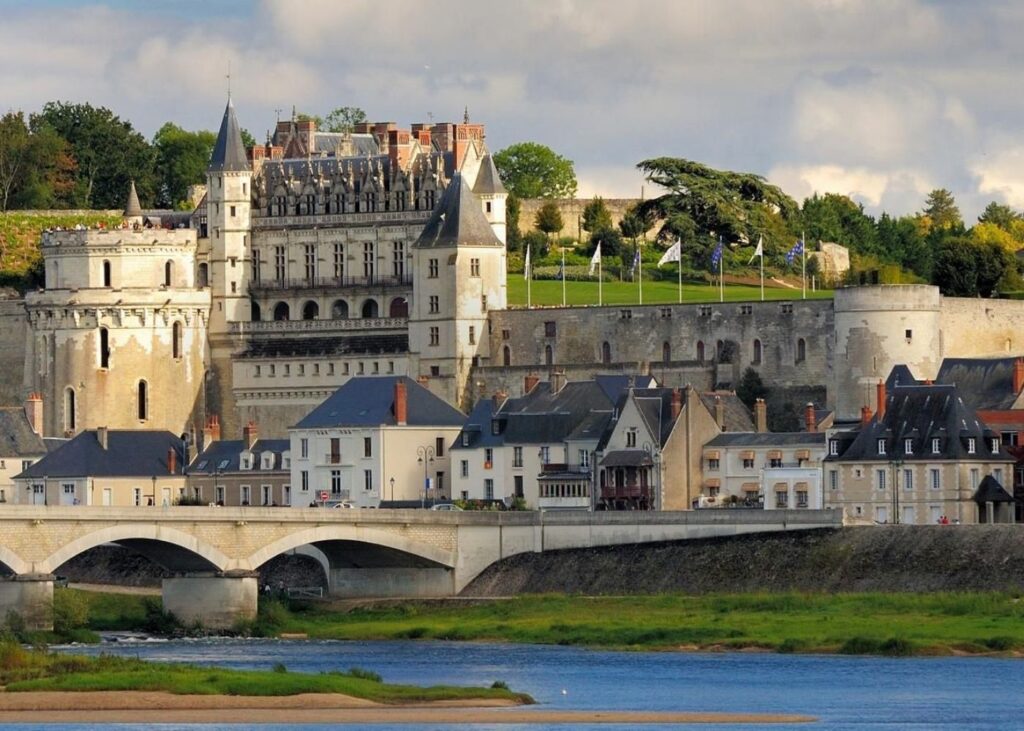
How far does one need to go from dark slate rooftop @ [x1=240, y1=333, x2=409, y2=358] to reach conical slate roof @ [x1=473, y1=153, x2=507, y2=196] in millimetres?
5544

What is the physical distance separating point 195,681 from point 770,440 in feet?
101

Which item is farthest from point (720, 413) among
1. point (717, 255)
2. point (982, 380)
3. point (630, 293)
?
point (630, 293)

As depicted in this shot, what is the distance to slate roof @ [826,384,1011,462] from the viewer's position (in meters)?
92.1

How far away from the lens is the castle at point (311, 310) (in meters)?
115

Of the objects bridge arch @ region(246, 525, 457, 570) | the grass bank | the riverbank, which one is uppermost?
bridge arch @ region(246, 525, 457, 570)

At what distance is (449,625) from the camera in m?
87.2

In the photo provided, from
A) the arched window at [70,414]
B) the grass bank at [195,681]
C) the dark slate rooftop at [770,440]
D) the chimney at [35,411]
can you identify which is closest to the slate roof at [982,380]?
the dark slate rooftop at [770,440]

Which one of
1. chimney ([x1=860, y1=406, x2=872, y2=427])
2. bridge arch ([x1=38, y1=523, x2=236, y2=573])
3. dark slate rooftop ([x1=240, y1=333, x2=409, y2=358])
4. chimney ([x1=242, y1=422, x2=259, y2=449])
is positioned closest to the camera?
bridge arch ([x1=38, y1=523, x2=236, y2=573])

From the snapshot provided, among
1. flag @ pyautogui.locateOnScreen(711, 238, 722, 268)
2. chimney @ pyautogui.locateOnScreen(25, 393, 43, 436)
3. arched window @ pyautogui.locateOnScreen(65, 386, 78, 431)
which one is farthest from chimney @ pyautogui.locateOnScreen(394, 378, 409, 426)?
flag @ pyautogui.locateOnScreen(711, 238, 722, 268)

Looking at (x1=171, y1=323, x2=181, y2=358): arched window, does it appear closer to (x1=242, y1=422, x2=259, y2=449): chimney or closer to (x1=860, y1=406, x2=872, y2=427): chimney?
(x1=242, y1=422, x2=259, y2=449): chimney

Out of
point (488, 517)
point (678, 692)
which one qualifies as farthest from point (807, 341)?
point (678, 692)

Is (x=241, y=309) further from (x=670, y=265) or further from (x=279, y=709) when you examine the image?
(x=279, y=709)

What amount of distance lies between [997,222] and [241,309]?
50.0m

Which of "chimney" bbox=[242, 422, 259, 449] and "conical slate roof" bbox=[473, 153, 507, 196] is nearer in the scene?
"chimney" bbox=[242, 422, 259, 449]
